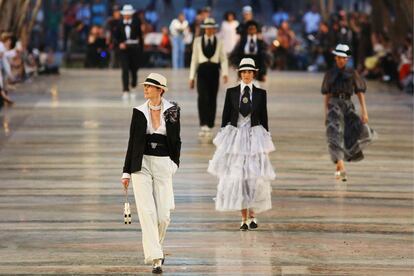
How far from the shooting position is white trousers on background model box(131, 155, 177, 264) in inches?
545

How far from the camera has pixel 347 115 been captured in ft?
68.5

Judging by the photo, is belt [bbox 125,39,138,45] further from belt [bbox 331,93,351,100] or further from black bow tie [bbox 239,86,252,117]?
black bow tie [bbox 239,86,252,117]

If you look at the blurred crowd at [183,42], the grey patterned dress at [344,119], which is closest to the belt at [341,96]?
the grey patterned dress at [344,119]

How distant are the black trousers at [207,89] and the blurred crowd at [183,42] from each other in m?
6.83

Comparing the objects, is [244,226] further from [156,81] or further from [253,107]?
[156,81]

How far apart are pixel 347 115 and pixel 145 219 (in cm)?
751

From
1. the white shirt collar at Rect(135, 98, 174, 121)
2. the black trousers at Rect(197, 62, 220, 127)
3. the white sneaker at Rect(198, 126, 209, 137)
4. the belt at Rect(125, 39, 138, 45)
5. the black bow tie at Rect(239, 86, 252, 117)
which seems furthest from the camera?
the belt at Rect(125, 39, 138, 45)

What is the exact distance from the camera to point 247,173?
1656cm

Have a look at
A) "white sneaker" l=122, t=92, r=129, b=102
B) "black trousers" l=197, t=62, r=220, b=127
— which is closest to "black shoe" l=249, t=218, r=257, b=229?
"black trousers" l=197, t=62, r=220, b=127

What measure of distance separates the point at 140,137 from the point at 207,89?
41.0ft

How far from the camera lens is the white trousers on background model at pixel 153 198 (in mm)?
13836

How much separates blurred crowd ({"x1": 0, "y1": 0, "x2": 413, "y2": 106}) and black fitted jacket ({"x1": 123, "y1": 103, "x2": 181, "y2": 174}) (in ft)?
62.8

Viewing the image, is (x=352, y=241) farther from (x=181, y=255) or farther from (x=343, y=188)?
(x=343, y=188)

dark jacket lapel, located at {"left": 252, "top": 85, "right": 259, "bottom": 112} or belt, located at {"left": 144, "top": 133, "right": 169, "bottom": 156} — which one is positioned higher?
belt, located at {"left": 144, "top": 133, "right": 169, "bottom": 156}
